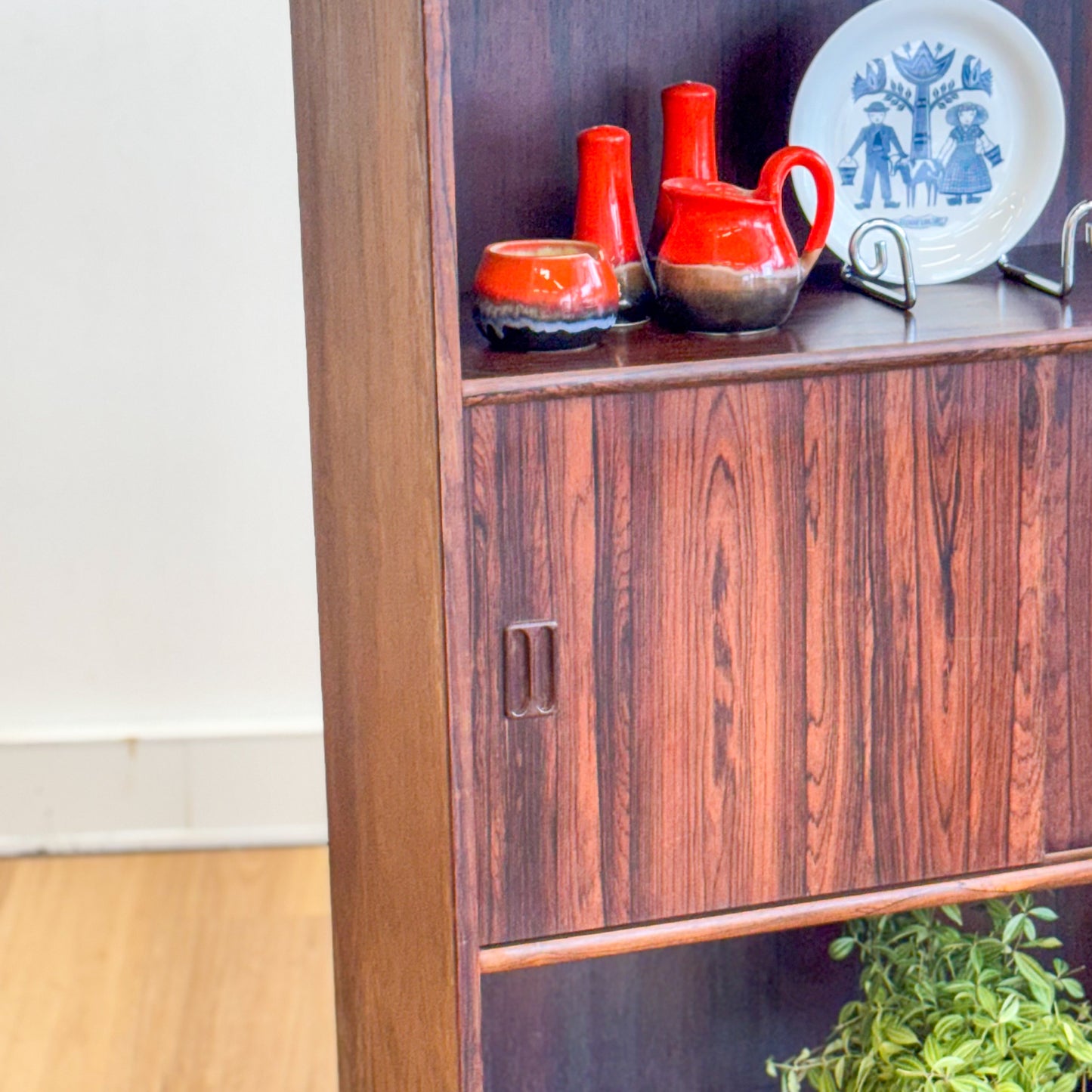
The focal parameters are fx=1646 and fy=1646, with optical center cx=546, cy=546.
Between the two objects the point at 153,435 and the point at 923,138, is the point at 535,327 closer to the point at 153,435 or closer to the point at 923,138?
the point at 923,138

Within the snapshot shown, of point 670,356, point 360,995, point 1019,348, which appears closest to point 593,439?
point 670,356

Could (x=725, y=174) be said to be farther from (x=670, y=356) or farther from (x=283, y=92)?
(x=283, y=92)

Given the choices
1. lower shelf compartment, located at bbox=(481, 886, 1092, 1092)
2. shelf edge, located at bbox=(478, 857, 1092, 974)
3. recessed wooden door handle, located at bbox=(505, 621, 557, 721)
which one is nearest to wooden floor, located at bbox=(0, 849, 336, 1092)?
lower shelf compartment, located at bbox=(481, 886, 1092, 1092)

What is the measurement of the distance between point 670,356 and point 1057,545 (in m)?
0.35

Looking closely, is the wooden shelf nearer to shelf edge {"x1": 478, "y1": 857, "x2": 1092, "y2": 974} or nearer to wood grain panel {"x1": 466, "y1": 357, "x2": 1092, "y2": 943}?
wood grain panel {"x1": 466, "y1": 357, "x2": 1092, "y2": 943}

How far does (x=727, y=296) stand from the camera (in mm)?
1229

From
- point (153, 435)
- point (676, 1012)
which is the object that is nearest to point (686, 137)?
point (676, 1012)

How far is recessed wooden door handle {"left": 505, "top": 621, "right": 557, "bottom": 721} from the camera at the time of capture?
47.3 inches

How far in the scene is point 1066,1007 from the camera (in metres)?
1.63

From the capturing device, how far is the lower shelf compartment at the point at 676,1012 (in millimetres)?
1720

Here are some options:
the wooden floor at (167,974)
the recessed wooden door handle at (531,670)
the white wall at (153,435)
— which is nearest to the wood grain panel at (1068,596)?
the recessed wooden door handle at (531,670)

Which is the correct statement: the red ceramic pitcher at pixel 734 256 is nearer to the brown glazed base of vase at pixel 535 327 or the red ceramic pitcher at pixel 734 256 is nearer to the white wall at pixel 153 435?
the brown glazed base of vase at pixel 535 327

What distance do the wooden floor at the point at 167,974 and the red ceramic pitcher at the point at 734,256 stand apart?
3.68ft

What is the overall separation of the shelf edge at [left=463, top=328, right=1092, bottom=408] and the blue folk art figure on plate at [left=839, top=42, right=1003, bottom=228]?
27 centimetres
